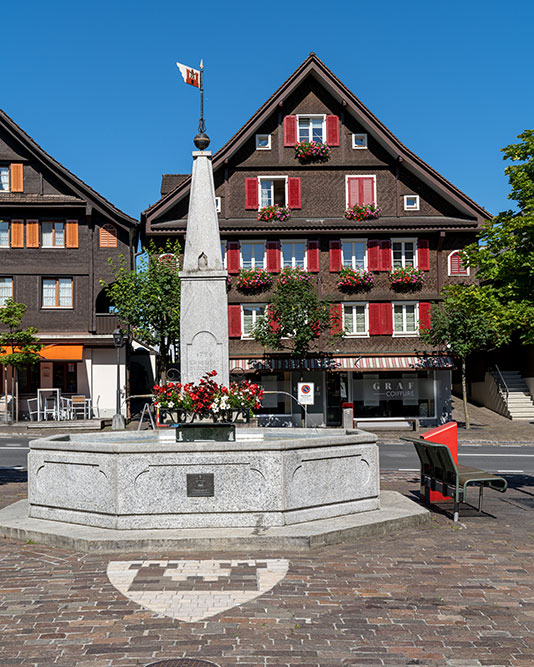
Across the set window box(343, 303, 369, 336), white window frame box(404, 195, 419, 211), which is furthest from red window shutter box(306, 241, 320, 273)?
white window frame box(404, 195, 419, 211)

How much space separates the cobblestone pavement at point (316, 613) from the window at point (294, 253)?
26.0 meters

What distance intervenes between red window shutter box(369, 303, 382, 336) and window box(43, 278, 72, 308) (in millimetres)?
14747

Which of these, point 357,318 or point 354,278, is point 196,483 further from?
point 357,318

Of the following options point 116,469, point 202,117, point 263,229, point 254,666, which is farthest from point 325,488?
point 263,229

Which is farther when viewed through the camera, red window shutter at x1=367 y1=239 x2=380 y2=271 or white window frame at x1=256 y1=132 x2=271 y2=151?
white window frame at x1=256 y1=132 x2=271 y2=151

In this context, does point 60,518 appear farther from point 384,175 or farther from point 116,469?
point 384,175

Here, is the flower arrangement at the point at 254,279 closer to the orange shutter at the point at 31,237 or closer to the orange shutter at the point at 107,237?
the orange shutter at the point at 107,237

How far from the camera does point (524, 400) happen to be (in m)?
34.6

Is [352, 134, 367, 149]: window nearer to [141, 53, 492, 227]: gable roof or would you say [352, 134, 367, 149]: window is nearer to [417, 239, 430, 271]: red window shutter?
[141, 53, 492, 227]: gable roof

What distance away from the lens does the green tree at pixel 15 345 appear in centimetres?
3023

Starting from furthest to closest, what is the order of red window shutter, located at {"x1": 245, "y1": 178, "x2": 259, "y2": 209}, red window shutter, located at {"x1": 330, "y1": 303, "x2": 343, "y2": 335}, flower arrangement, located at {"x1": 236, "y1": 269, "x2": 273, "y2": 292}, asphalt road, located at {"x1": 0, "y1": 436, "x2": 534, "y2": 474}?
red window shutter, located at {"x1": 245, "y1": 178, "x2": 259, "y2": 209}, flower arrangement, located at {"x1": 236, "y1": 269, "x2": 273, "y2": 292}, red window shutter, located at {"x1": 330, "y1": 303, "x2": 343, "y2": 335}, asphalt road, located at {"x1": 0, "y1": 436, "x2": 534, "y2": 474}

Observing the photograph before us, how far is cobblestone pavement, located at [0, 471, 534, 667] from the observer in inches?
213

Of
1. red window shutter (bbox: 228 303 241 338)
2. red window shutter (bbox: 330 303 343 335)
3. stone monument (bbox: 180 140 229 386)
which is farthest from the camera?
red window shutter (bbox: 228 303 241 338)

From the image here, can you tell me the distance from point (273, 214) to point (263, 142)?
12.3ft
